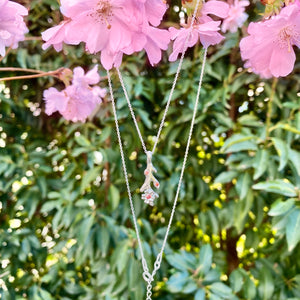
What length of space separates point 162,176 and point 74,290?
506 millimetres

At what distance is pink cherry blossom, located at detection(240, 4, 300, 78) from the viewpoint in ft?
1.48

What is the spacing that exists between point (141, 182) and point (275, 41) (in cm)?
109

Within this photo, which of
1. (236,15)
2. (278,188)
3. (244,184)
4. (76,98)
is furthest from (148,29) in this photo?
(244,184)

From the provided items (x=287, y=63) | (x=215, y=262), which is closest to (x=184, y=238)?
(x=215, y=262)

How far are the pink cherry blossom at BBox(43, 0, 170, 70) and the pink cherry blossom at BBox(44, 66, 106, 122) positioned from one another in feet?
1.34

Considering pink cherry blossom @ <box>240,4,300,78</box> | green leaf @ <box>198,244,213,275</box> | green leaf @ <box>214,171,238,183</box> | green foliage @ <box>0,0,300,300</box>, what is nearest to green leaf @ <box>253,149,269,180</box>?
green foliage @ <box>0,0,300,300</box>

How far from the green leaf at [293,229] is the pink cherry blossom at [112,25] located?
852 millimetres

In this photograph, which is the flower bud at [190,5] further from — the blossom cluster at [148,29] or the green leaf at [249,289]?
the green leaf at [249,289]

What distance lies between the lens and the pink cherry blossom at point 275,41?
1.48ft

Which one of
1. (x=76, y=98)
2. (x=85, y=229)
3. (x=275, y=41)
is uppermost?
(x=275, y=41)

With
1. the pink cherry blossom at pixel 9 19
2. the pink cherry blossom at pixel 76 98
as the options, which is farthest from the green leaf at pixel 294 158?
the pink cherry blossom at pixel 9 19

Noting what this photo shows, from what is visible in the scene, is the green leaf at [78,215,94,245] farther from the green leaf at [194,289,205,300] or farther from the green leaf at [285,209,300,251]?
the green leaf at [285,209,300,251]

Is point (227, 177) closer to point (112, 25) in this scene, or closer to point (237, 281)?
point (237, 281)

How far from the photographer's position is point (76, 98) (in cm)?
90
